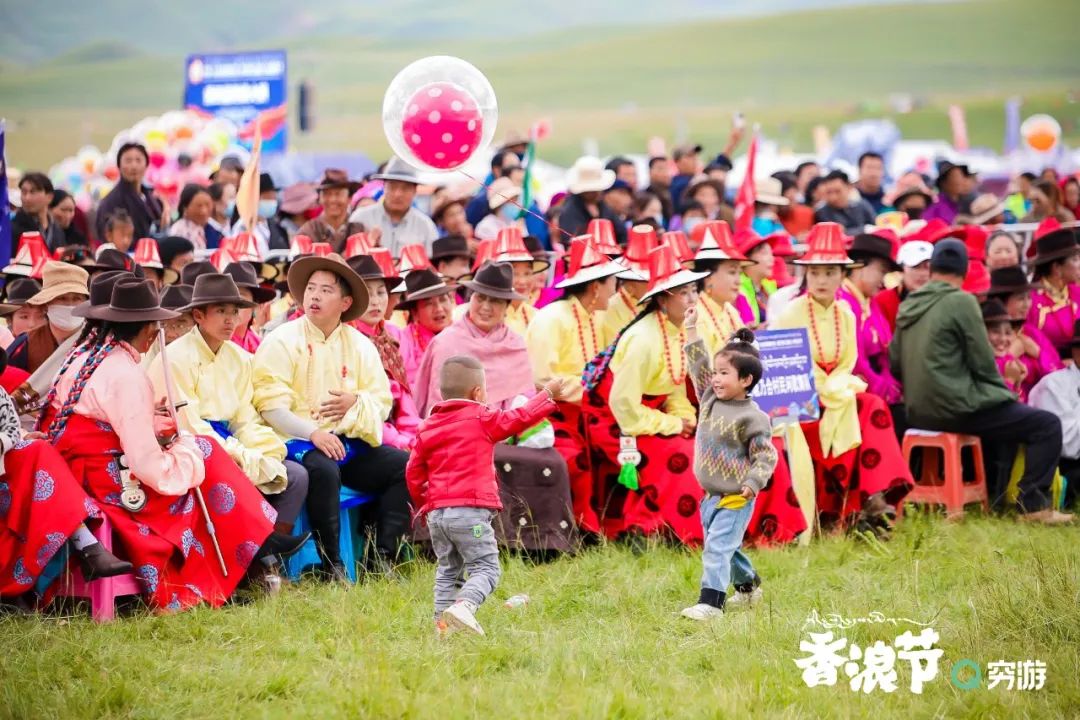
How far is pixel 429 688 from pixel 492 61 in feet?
320

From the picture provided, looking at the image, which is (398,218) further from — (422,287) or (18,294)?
(18,294)

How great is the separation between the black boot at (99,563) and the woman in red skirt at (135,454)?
22 cm

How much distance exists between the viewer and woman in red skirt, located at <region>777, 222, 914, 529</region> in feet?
28.0

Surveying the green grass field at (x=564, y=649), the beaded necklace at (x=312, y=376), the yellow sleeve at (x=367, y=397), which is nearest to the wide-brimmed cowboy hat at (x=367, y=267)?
the yellow sleeve at (x=367, y=397)

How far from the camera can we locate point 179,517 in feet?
21.6

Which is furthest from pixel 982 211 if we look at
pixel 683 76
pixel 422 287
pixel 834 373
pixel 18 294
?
pixel 683 76

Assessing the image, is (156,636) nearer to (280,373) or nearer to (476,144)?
(280,373)

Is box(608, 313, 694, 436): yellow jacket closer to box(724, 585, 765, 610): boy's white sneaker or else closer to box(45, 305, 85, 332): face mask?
box(724, 585, 765, 610): boy's white sneaker

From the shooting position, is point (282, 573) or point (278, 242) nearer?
point (282, 573)

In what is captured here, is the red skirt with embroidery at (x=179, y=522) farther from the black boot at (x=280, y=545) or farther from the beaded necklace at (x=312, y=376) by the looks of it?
the beaded necklace at (x=312, y=376)

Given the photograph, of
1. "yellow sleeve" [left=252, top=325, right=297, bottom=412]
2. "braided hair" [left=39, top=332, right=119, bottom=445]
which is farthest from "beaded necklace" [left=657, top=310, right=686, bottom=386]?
"braided hair" [left=39, top=332, right=119, bottom=445]

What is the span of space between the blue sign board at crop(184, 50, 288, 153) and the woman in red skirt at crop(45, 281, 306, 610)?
18.4 meters

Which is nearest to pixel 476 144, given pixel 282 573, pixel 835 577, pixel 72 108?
pixel 282 573

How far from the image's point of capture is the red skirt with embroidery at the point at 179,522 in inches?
253
